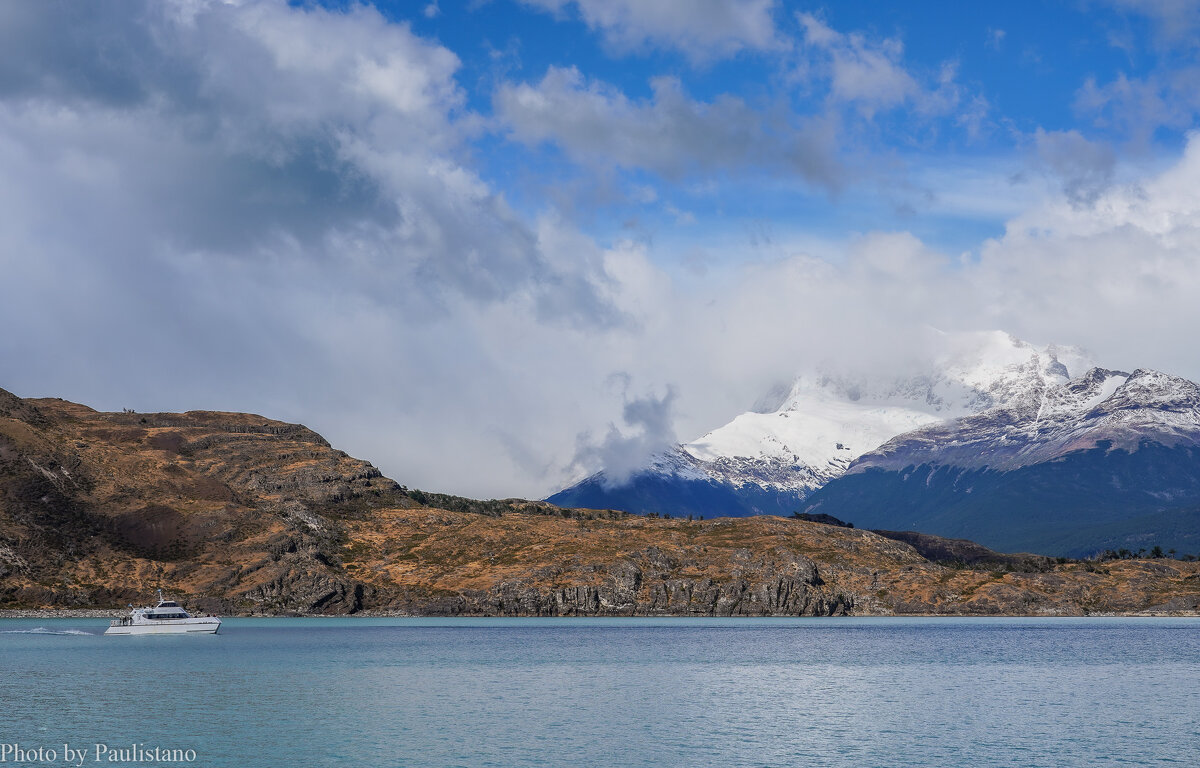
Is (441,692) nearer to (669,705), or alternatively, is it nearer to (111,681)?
(669,705)

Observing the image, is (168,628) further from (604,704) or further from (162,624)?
(604,704)

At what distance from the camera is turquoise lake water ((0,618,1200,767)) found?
72.4 meters

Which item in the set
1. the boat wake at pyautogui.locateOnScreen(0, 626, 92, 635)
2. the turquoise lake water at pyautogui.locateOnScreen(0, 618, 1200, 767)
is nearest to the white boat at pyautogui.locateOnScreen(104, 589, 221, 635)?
the boat wake at pyautogui.locateOnScreen(0, 626, 92, 635)

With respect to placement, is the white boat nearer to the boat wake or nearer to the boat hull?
the boat hull

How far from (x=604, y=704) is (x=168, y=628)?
4697 inches

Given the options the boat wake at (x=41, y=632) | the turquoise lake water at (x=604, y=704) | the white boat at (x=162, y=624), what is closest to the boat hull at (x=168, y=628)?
the white boat at (x=162, y=624)

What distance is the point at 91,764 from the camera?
65125 mm

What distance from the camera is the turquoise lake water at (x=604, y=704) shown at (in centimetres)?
7244

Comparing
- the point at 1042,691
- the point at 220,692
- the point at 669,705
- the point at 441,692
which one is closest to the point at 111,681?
the point at 220,692

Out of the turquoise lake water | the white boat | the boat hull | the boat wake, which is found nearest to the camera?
the turquoise lake water

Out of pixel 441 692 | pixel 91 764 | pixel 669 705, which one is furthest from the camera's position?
pixel 441 692

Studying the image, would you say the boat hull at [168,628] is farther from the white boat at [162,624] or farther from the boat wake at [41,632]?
the boat wake at [41,632]

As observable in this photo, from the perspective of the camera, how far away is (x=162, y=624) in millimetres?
187625

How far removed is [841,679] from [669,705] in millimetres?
29237
